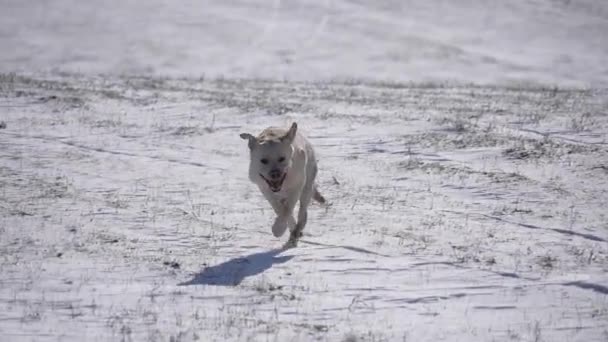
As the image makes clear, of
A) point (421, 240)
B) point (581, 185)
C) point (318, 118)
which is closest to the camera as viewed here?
point (421, 240)

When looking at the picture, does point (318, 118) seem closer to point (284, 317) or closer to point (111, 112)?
point (111, 112)

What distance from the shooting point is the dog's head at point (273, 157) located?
7992 mm

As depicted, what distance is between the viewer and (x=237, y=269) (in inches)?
305

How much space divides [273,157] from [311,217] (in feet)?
6.61

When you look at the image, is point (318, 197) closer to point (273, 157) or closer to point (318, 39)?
point (273, 157)

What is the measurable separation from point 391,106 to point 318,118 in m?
2.68

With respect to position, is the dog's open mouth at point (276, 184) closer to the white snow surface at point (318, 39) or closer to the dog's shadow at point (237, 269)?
the dog's shadow at point (237, 269)

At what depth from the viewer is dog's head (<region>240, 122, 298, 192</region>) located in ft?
26.2

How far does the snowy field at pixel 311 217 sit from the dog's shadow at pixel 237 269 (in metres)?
0.03

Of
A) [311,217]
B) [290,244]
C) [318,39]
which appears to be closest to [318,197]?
[311,217]

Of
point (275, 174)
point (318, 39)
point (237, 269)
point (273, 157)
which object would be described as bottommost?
point (237, 269)

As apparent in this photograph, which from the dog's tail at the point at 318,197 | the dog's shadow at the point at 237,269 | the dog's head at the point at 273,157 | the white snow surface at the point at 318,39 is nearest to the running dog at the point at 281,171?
the dog's head at the point at 273,157

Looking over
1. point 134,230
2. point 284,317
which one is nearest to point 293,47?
point 134,230

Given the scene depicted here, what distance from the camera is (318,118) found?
1644cm
